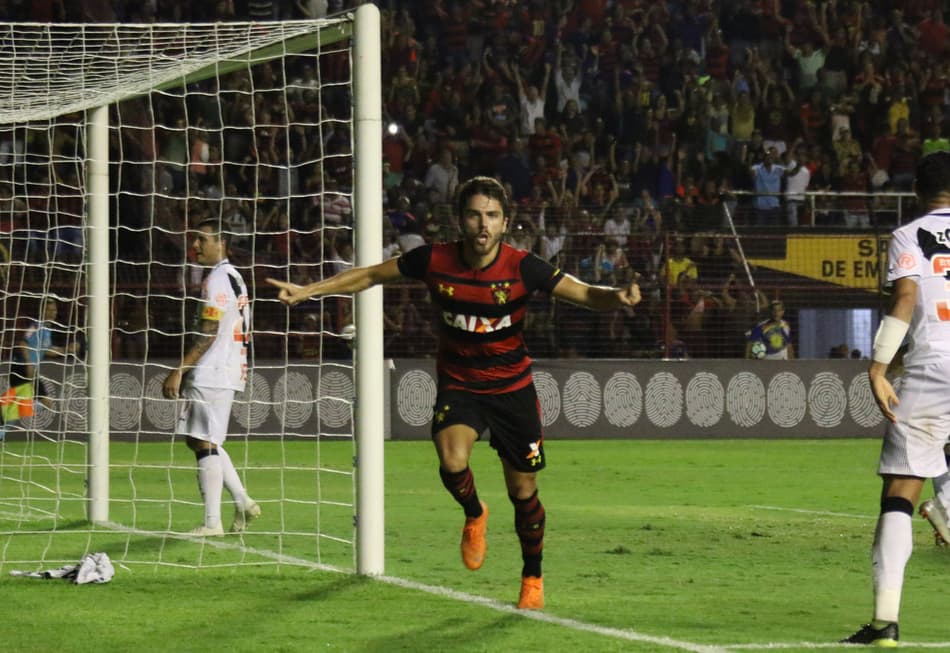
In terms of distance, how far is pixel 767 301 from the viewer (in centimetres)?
2139

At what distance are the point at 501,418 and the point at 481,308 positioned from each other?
21.4 inches

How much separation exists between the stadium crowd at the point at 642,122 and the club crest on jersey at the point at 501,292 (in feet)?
44.5

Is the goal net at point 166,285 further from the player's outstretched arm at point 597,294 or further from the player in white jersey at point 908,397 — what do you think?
the player in white jersey at point 908,397

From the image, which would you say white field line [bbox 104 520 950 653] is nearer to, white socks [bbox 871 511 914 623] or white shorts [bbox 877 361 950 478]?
white socks [bbox 871 511 914 623]

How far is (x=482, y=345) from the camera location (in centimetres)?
750

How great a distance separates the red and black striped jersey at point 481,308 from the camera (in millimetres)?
7438

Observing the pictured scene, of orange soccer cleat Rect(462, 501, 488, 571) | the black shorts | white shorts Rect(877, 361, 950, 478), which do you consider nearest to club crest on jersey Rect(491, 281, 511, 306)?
the black shorts

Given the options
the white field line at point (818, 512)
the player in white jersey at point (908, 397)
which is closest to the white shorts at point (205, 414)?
the white field line at point (818, 512)

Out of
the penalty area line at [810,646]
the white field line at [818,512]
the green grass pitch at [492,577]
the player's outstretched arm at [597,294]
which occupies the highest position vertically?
the player's outstretched arm at [597,294]

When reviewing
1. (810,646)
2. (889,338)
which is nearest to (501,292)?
(889,338)

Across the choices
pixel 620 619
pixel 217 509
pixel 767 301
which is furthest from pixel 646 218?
pixel 620 619

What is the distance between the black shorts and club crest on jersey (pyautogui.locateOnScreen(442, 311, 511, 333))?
1.02 feet

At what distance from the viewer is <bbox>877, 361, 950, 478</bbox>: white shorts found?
647cm

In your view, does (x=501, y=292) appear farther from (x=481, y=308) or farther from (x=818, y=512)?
(x=818, y=512)
